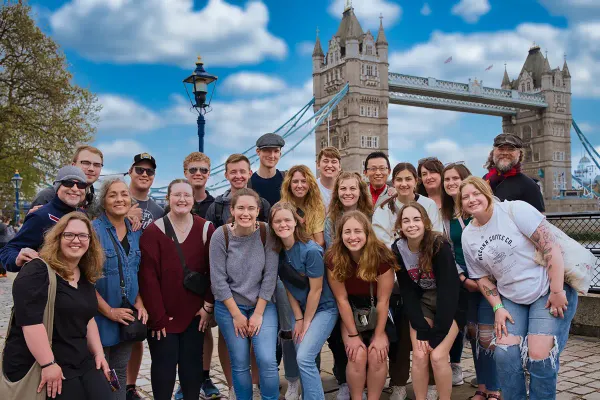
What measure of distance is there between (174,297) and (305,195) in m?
1.36

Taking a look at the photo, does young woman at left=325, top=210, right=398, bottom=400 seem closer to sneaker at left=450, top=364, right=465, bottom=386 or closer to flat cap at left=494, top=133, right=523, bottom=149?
sneaker at left=450, top=364, right=465, bottom=386

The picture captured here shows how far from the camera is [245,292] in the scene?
148 inches

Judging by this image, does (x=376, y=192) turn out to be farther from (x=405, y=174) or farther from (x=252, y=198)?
(x=252, y=198)

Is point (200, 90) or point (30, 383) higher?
point (200, 90)

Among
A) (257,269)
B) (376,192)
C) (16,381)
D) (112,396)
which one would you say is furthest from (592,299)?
(16,381)

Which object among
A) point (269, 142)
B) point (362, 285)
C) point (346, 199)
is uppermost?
point (269, 142)

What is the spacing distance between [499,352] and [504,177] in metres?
1.54

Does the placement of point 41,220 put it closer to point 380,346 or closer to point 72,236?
point 72,236

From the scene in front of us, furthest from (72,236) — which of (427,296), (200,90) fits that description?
(200,90)

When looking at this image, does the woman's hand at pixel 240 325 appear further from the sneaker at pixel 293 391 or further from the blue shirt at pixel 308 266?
the sneaker at pixel 293 391

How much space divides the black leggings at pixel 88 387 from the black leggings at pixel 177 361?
568mm

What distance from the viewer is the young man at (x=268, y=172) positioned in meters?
4.78

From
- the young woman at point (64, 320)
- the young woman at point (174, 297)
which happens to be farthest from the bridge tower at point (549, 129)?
the young woman at point (64, 320)

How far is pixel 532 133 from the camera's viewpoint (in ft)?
254
